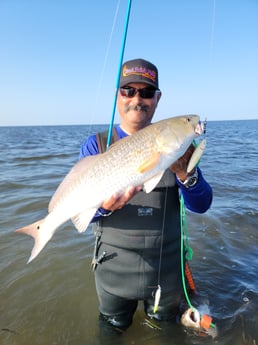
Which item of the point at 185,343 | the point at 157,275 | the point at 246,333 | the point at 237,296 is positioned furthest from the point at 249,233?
the point at 157,275

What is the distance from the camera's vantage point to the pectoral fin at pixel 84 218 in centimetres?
277

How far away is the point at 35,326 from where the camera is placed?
4.07 m

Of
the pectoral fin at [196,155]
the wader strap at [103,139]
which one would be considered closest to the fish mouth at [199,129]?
the pectoral fin at [196,155]

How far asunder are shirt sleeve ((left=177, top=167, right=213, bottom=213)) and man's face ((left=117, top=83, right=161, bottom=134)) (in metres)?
0.79

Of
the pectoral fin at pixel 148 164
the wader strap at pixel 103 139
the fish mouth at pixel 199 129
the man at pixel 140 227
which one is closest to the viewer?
the pectoral fin at pixel 148 164

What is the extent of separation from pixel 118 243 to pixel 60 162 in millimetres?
15535

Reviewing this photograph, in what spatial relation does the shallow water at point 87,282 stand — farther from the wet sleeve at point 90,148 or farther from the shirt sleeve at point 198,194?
the wet sleeve at point 90,148

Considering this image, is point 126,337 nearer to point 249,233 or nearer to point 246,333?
point 246,333

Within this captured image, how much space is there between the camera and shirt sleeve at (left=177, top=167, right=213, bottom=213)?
2.83m

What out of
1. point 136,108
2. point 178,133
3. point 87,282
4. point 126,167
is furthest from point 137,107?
point 87,282

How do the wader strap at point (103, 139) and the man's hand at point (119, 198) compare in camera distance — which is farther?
the wader strap at point (103, 139)

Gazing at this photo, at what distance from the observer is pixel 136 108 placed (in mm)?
3086

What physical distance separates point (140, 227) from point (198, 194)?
679mm

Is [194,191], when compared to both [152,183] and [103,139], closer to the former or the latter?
[152,183]
